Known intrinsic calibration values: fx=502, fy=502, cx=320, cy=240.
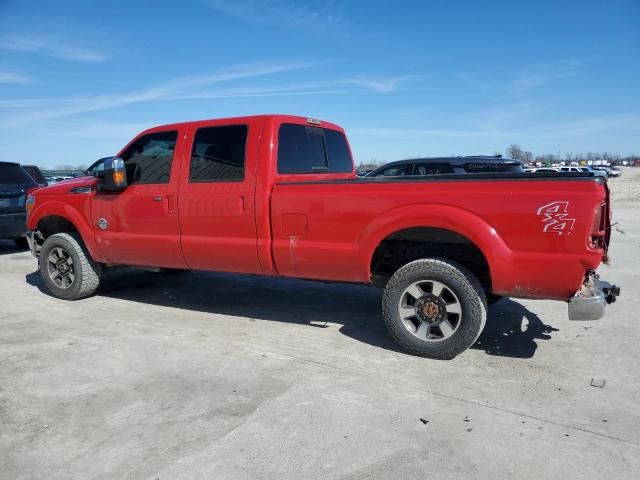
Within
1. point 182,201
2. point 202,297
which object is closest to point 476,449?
point 182,201

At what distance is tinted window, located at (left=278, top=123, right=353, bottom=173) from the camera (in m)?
4.90

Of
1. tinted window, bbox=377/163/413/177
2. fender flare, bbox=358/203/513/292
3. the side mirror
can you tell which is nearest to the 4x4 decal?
fender flare, bbox=358/203/513/292

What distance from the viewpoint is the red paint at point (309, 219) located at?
11.7ft

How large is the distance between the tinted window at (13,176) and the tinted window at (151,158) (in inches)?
213

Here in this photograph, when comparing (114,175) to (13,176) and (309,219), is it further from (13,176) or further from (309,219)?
(13,176)

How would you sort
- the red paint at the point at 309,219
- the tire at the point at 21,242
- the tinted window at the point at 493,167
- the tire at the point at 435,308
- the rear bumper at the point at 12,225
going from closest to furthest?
the red paint at the point at 309,219, the tire at the point at 435,308, the rear bumper at the point at 12,225, the tinted window at the point at 493,167, the tire at the point at 21,242

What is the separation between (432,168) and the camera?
1092cm

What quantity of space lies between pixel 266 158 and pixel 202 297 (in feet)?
7.73

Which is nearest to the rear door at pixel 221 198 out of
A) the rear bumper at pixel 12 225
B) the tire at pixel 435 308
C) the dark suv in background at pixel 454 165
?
the tire at pixel 435 308

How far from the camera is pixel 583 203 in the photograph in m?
3.43

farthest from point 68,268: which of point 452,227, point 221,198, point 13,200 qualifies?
point 452,227

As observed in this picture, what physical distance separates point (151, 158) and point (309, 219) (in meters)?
2.11

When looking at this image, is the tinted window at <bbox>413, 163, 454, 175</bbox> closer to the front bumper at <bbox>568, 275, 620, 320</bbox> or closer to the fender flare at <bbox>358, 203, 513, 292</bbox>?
the fender flare at <bbox>358, 203, 513, 292</bbox>

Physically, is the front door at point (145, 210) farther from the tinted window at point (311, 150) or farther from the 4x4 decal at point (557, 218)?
the 4x4 decal at point (557, 218)
